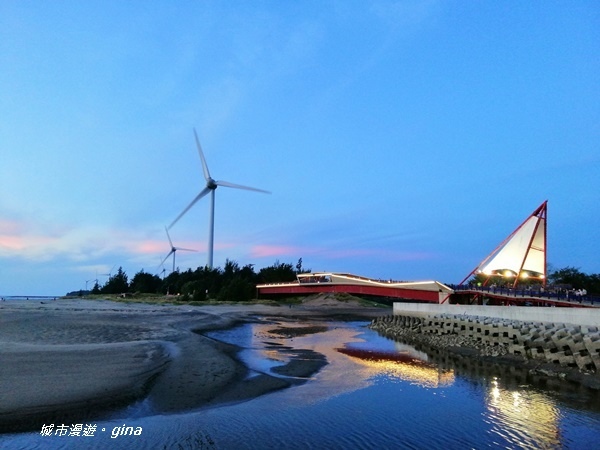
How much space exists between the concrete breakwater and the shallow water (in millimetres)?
3041

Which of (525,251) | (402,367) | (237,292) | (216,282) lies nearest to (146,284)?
(216,282)

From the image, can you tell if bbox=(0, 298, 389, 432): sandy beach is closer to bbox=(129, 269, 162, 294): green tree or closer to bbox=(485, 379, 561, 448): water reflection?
bbox=(485, 379, 561, 448): water reflection

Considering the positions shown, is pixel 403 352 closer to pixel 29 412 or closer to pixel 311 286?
pixel 29 412

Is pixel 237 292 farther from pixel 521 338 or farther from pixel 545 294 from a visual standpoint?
pixel 521 338

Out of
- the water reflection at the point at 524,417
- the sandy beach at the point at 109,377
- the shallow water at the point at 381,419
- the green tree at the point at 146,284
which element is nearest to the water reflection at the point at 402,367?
the shallow water at the point at 381,419

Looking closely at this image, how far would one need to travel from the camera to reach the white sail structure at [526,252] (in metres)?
61.1

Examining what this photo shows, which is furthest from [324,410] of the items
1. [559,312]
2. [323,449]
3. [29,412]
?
[559,312]

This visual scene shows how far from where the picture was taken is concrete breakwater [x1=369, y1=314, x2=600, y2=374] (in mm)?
21625

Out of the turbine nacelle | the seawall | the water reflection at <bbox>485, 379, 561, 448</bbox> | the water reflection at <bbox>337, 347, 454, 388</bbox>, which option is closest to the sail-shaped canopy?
the seawall

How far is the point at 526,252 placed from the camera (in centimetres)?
6025

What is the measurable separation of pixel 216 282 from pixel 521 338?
130727 mm

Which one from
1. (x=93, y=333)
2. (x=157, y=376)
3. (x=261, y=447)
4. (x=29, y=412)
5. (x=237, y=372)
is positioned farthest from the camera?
(x=93, y=333)

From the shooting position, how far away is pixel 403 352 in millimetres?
33656

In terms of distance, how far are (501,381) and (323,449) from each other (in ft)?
47.4
